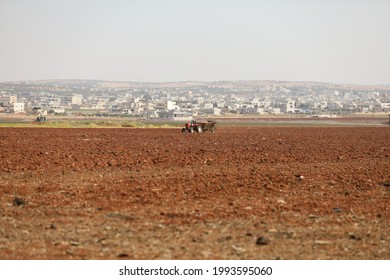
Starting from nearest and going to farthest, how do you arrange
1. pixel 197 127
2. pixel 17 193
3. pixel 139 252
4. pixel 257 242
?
pixel 139 252, pixel 257 242, pixel 17 193, pixel 197 127

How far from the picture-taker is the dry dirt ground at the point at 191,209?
12.2 m

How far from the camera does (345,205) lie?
16953 mm

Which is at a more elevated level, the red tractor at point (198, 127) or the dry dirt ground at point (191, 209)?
the dry dirt ground at point (191, 209)

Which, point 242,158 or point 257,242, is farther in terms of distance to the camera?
point 242,158

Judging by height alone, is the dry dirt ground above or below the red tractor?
above

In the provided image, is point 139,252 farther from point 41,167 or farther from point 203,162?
point 203,162

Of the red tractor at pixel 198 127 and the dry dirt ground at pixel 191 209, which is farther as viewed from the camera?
the red tractor at pixel 198 127

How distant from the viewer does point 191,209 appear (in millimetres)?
16031

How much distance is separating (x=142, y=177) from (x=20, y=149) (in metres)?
12.5

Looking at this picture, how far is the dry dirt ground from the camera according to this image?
1225 centimetres

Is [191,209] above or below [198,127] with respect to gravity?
above

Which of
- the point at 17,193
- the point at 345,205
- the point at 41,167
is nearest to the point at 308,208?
the point at 345,205

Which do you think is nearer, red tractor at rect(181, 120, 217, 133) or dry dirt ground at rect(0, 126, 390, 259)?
dry dirt ground at rect(0, 126, 390, 259)

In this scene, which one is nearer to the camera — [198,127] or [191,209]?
[191,209]
